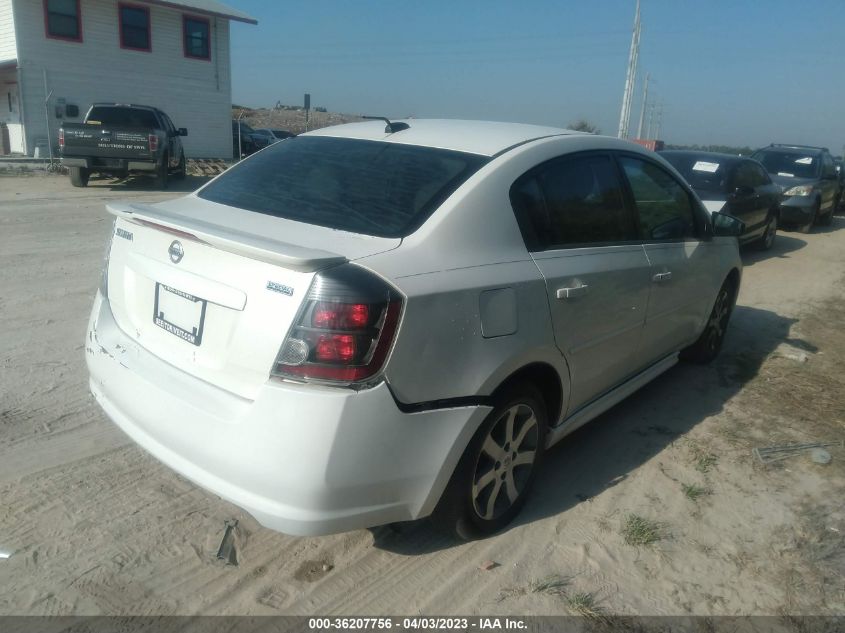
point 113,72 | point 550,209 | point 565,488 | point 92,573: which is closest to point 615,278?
point 550,209

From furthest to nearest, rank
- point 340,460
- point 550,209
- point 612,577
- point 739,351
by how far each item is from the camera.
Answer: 1. point 739,351
2. point 550,209
3. point 612,577
4. point 340,460

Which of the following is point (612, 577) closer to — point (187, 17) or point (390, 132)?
point (390, 132)

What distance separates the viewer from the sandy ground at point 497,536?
2.77 m

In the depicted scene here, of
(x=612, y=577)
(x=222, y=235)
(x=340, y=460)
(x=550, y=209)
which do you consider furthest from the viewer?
(x=550, y=209)

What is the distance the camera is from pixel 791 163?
14.2 metres

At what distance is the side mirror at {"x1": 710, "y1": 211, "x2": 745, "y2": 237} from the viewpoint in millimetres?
4963

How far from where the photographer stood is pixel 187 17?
2344 centimetres

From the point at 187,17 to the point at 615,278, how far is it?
78.4 feet

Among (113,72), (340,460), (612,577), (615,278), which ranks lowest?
(612,577)

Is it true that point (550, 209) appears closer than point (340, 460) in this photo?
No

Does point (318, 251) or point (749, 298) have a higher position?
point (318, 251)

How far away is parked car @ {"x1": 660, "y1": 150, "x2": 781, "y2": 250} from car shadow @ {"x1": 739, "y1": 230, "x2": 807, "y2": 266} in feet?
0.53

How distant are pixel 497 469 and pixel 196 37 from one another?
2460cm

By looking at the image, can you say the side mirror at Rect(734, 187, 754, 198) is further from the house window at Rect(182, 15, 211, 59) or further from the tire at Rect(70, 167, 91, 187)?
the house window at Rect(182, 15, 211, 59)
